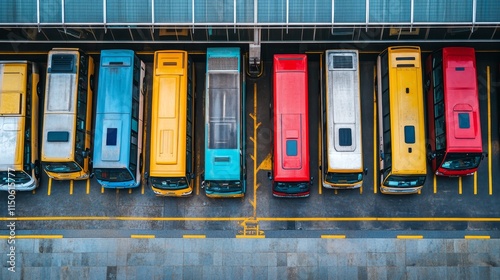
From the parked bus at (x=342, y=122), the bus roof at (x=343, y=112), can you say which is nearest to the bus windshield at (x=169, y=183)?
the parked bus at (x=342, y=122)

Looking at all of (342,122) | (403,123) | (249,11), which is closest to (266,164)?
(342,122)

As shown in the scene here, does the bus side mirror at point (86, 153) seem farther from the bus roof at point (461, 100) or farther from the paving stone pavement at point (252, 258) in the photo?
the bus roof at point (461, 100)

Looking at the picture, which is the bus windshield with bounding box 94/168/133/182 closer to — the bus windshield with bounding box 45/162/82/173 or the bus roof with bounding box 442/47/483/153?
the bus windshield with bounding box 45/162/82/173

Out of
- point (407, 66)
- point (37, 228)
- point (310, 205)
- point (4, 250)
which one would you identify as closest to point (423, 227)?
point (310, 205)

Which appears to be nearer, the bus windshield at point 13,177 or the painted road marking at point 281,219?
the bus windshield at point 13,177

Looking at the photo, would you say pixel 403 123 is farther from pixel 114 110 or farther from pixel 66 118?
pixel 66 118

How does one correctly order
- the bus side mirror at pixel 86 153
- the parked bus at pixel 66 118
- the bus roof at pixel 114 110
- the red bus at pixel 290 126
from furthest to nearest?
the bus side mirror at pixel 86 153
the parked bus at pixel 66 118
the bus roof at pixel 114 110
the red bus at pixel 290 126
